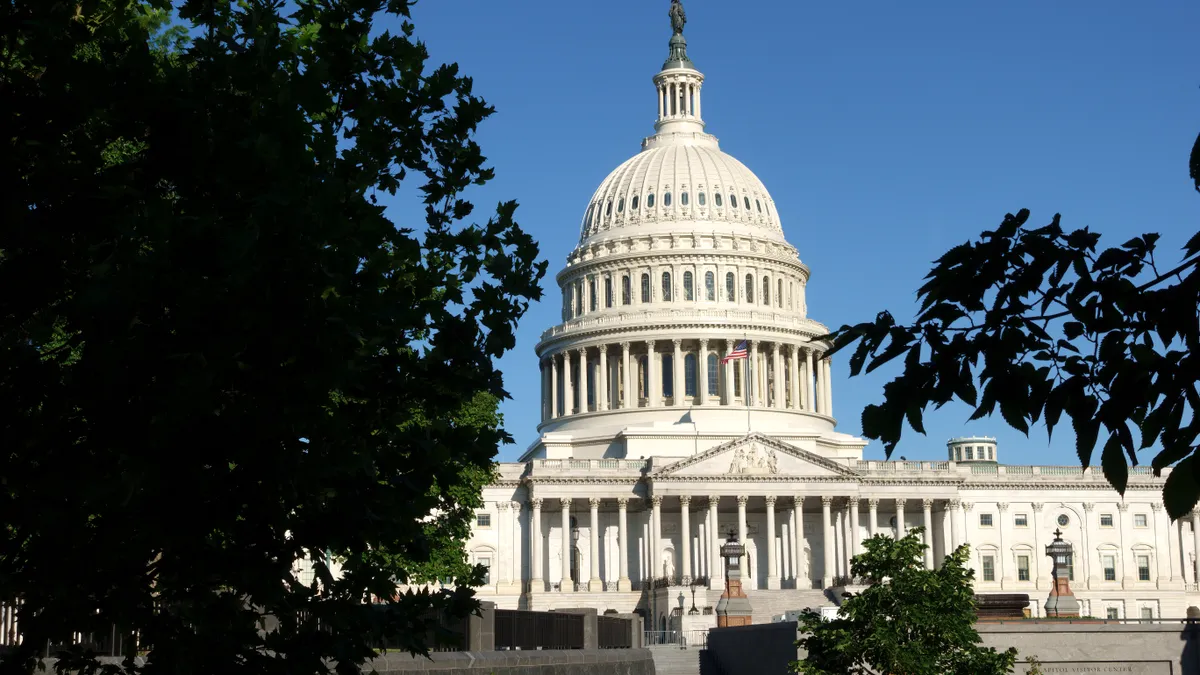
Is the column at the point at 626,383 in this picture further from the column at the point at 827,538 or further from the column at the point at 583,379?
the column at the point at 827,538

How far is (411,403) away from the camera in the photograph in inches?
605

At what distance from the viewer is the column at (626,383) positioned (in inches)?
5002

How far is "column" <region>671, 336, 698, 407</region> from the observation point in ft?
410

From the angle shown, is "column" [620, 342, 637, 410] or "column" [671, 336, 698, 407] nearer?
"column" [671, 336, 698, 407]

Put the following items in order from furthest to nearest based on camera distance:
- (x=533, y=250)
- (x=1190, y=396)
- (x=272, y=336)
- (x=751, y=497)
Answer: (x=751, y=497) < (x=533, y=250) < (x=272, y=336) < (x=1190, y=396)

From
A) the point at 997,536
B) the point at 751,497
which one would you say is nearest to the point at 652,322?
the point at 751,497

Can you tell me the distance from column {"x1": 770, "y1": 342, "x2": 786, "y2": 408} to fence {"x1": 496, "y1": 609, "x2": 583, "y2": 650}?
87.2 m

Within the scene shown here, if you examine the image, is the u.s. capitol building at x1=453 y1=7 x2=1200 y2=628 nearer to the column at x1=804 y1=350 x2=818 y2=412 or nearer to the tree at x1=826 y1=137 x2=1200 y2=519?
the column at x1=804 y1=350 x2=818 y2=412

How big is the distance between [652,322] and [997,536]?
104ft

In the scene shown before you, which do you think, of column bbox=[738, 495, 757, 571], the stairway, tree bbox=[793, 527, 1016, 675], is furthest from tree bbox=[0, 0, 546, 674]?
column bbox=[738, 495, 757, 571]

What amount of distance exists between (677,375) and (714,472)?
1670 cm

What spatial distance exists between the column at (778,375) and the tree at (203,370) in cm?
11337

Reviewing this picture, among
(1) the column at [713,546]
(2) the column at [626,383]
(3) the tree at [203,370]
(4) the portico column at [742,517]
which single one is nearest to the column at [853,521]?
(4) the portico column at [742,517]

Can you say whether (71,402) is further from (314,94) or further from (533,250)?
(533,250)
